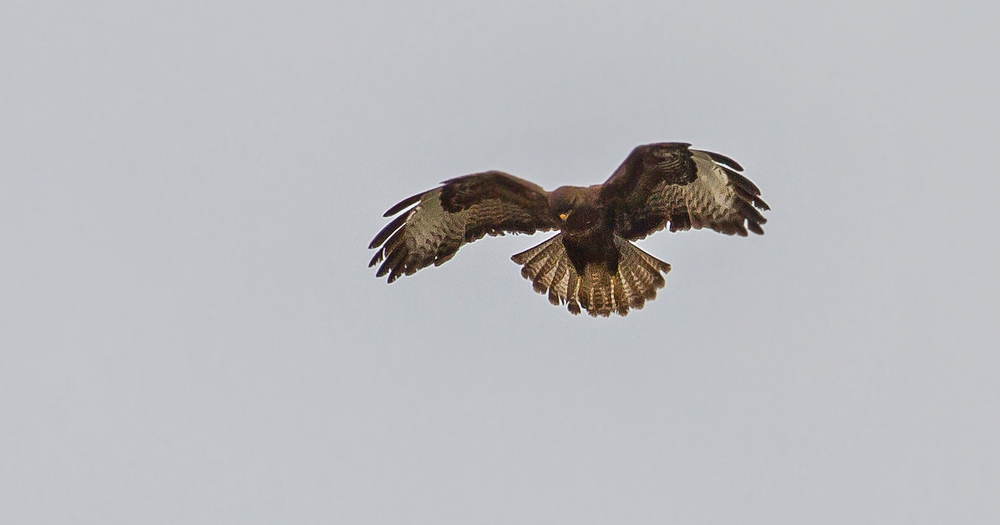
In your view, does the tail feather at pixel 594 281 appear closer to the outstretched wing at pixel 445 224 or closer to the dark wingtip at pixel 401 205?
the outstretched wing at pixel 445 224

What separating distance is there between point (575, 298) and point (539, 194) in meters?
1.61

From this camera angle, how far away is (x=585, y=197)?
1093 cm

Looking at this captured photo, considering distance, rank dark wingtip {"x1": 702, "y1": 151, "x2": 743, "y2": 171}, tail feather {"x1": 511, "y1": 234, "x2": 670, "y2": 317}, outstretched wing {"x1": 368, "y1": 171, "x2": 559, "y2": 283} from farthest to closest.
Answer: tail feather {"x1": 511, "y1": 234, "x2": 670, "y2": 317}
outstretched wing {"x1": 368, "y1": 171, "x2": 559, "y2": 283}
dark wingtip {"x1": 702, "y1": 151, "x2": 743, "y2": 171}

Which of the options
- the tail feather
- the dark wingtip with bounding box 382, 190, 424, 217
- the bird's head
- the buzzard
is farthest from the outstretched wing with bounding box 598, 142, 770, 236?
the dark wingtip with bounding box 382, 190, 424, 217

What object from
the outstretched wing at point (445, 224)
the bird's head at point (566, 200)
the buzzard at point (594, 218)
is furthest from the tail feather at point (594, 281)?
the bird's head at point (566, 200)

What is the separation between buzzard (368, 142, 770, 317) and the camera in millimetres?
10867

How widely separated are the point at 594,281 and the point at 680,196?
4.26 ft

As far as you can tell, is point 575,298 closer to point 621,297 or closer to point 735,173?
point 621,297

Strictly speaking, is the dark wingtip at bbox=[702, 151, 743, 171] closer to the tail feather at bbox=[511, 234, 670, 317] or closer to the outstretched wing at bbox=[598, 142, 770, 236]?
the outstretched wing at bbox=[598, 142, 770, 236]

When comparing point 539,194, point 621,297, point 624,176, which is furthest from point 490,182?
point 621,297

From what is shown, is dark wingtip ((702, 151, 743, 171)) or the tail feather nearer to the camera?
dark wingtip ((702, 151, 743, 171))

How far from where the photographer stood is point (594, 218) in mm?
11102

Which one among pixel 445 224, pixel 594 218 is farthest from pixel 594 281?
pixel 445 224

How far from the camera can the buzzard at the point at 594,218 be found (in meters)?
10.9
